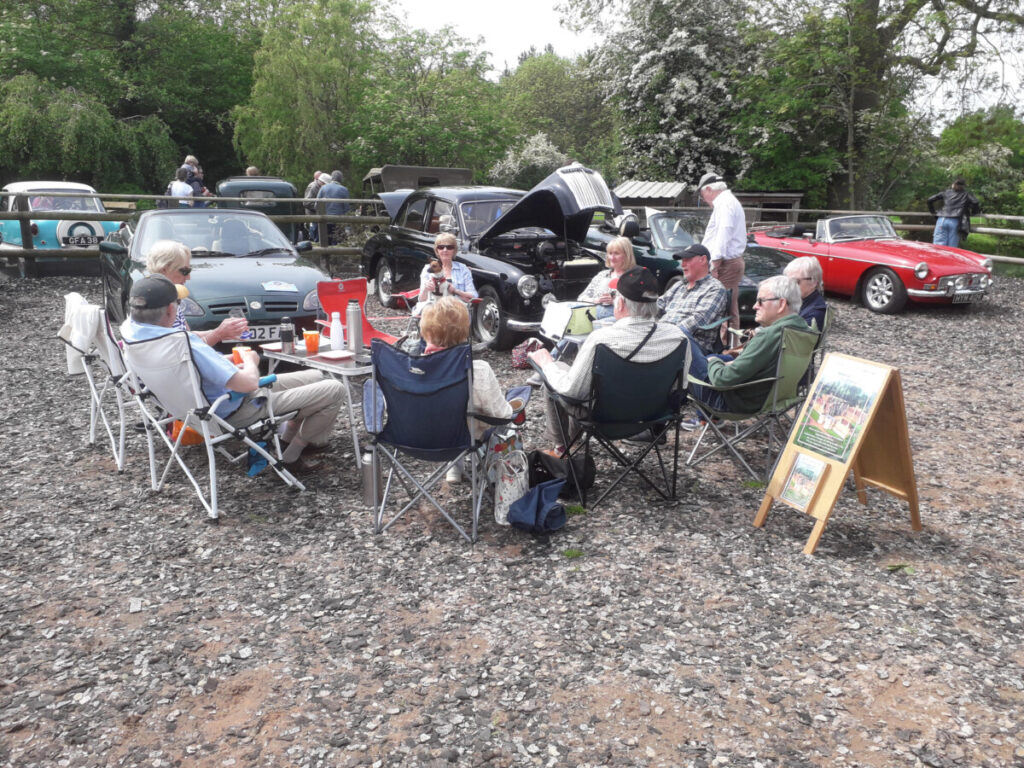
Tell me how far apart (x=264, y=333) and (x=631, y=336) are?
3823mm

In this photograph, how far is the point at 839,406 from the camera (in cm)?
426

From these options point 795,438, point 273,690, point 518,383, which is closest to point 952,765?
point 795,438

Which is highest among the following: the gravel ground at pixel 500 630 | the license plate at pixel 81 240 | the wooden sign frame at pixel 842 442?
the license plate at pixel 81 240

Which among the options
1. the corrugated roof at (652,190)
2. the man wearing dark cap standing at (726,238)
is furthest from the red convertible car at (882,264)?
the corrugated roof at (652,190)

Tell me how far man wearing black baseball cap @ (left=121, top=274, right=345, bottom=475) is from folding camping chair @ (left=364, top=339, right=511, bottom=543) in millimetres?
763

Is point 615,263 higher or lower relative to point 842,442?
higher

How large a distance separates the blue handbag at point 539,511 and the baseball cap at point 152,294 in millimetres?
2278

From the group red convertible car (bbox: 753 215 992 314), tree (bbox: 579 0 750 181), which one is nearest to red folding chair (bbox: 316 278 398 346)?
red convertible car (bbox: 753 215 992 314)

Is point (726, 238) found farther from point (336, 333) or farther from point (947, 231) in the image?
point (947, 231)

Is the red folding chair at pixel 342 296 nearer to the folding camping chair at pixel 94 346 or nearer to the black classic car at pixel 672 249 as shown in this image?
the folding camping chair at pixel 94 346

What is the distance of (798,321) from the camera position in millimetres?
4828

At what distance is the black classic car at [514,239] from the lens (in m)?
8.45

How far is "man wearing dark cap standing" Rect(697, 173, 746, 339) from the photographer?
806 cm

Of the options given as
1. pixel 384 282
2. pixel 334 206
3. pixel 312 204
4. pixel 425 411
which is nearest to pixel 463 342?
pixel 425 411
